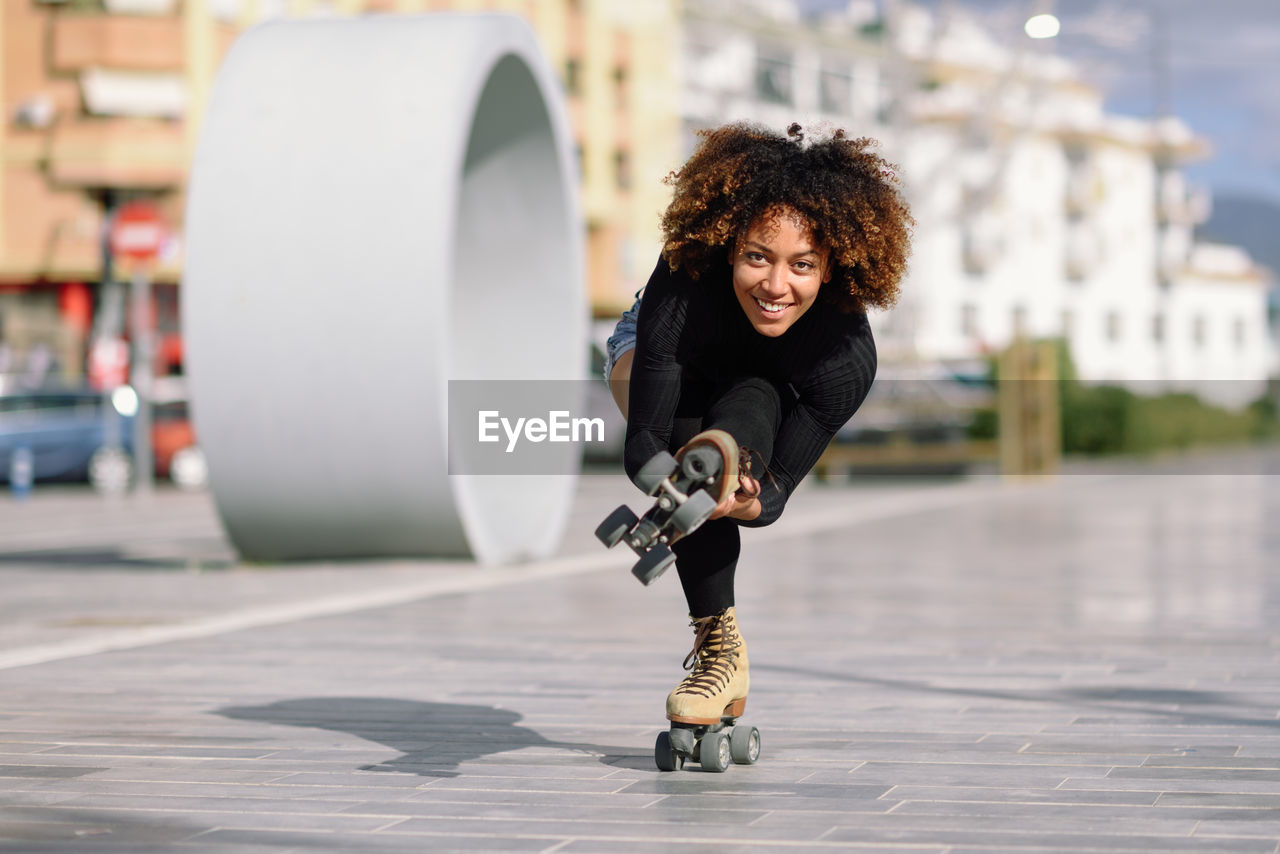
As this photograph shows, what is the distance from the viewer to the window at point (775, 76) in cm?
6706

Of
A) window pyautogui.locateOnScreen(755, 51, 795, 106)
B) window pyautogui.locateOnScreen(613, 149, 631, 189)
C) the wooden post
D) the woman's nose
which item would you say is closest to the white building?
window pyautogui.locateOnScreen(755, 51, 795, 106)

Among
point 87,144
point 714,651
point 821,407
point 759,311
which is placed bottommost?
point 714,651

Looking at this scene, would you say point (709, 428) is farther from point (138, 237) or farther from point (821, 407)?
point (138, 237)

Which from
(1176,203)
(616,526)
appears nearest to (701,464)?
(616,526)

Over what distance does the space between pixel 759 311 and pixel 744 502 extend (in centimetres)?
53

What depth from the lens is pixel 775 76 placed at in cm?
6812

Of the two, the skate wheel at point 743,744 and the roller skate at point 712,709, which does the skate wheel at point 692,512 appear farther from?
the skate wheel at point 743,744

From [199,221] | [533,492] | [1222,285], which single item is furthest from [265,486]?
[1222,285]

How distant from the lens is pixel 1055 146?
7844 centimetres

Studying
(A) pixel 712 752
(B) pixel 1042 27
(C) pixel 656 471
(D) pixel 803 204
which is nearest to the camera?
(C) pixel 656 471

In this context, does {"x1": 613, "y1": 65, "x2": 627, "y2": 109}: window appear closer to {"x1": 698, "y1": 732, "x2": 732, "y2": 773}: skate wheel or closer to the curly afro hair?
the curly afro hair

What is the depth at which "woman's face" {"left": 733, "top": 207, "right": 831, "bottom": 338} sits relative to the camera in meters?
5.23

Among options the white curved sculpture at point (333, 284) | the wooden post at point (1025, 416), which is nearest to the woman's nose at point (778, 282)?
the white curved sculpture at point (333, 284)

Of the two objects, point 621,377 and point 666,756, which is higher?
point 621,377
